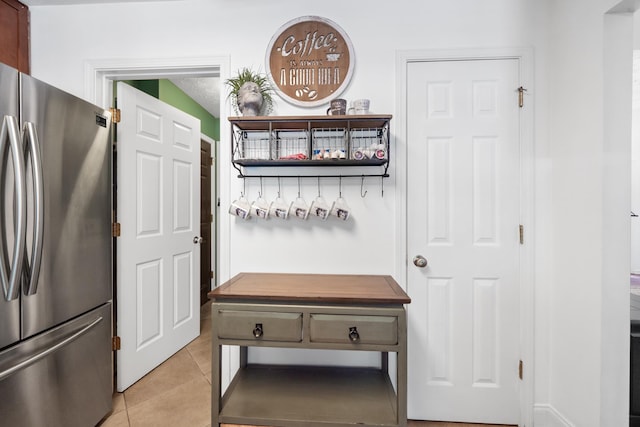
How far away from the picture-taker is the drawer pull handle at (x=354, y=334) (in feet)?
4.12

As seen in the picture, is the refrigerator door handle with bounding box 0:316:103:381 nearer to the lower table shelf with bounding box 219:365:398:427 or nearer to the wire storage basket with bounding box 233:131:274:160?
the lower table shelf with bounding box 219:365:398:427

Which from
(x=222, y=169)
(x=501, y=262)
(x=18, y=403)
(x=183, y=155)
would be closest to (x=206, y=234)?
(x=183, y=155)

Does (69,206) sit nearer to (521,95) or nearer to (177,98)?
(177,98)

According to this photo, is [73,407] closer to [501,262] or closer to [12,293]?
[12,293]

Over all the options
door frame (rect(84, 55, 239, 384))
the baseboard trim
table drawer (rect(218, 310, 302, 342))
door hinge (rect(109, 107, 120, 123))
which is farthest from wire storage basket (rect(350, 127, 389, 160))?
the baseboard trim

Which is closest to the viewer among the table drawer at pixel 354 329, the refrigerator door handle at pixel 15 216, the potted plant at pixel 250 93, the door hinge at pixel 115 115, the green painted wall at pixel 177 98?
the refrigerator door handle at pixel 15 216

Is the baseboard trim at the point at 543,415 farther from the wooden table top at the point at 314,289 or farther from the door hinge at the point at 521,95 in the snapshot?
the door hinge at the point at 521,95

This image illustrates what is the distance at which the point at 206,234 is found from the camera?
358 centimetres

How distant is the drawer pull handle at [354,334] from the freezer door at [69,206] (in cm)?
135

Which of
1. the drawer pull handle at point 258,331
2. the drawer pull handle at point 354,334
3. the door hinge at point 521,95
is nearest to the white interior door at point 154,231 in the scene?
the drawer pull handle at point 258,331

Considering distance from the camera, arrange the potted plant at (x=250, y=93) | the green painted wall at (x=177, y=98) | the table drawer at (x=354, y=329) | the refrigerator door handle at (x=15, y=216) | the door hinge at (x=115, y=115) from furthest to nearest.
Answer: the green painted wall at (x=177, y=98) < the door hinge at (x=115, y=115) < the potted plant at (x=250, y=93) < the table drawer at (x=354, y=329) < the refrigerator door handle at (x=15, y=216)

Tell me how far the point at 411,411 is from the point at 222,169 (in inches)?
71.4

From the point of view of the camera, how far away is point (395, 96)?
66.6 inches

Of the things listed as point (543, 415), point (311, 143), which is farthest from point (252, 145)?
point (543, 415)
